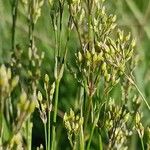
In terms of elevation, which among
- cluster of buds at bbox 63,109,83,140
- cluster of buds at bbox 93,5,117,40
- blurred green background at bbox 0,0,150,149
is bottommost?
cluster of buds at bbox 63,109,83,140

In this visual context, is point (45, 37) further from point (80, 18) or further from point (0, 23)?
point (80, 18)

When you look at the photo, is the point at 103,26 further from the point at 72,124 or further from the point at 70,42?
the point at 70,42

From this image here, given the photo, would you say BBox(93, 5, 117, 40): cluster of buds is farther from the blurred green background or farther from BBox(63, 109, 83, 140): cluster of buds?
the blurred green background

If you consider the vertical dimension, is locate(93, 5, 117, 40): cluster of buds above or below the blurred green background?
below

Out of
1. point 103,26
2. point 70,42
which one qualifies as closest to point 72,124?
point 103,26

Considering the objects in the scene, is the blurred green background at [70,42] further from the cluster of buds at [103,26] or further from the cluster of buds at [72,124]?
the cluster of buds at [72,124]

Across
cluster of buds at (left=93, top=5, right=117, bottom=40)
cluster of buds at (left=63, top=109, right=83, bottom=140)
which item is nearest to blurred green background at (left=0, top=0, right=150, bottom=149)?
cluster of buds at (left=93, top=5, right=117, bottom=40)

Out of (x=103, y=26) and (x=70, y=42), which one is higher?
(x=70, y=42)

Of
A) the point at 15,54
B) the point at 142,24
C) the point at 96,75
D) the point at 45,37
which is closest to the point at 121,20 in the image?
the point at 142,24
